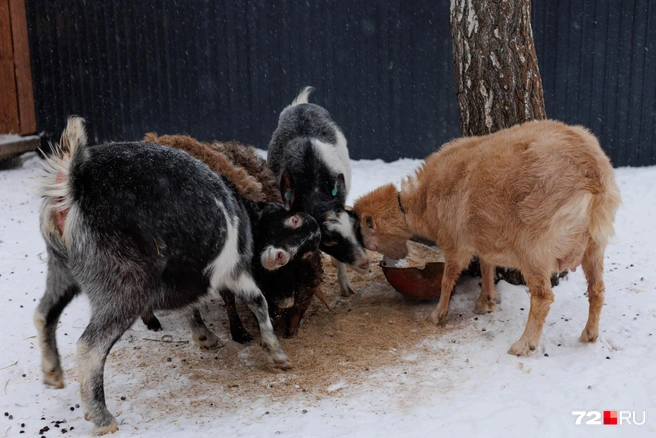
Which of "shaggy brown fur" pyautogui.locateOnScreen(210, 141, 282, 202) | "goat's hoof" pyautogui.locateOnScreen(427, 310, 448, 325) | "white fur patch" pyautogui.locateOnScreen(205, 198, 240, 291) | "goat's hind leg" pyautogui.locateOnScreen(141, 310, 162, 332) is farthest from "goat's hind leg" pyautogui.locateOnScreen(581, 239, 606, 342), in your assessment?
"goat's hind leg" pyautogui.locateOnScreen(141, 310, 162, 332)

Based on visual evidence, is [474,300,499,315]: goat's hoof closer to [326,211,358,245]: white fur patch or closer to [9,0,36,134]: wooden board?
[326,211,358,245]: white fur patch

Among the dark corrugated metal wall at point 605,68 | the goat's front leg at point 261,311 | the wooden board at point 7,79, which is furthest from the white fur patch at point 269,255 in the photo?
the wooden board at point 7,79

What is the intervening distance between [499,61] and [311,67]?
4.79m

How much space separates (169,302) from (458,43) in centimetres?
314

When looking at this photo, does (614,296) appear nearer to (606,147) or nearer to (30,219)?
(606,147)

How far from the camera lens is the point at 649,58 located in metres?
8.41

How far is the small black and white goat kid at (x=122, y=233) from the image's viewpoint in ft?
10.9

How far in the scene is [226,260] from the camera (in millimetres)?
3750

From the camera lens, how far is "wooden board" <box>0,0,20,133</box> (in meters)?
9.54

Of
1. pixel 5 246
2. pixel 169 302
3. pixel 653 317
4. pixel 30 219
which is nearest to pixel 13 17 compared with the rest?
pixel 30 219

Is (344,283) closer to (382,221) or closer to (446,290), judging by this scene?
(382,221)

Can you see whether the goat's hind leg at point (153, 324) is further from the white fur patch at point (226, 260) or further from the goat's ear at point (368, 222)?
the goat's ear at point (368, 222)

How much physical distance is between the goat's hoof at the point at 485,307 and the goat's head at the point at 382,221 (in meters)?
0.75

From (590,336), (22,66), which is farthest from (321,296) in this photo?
(22,66)
